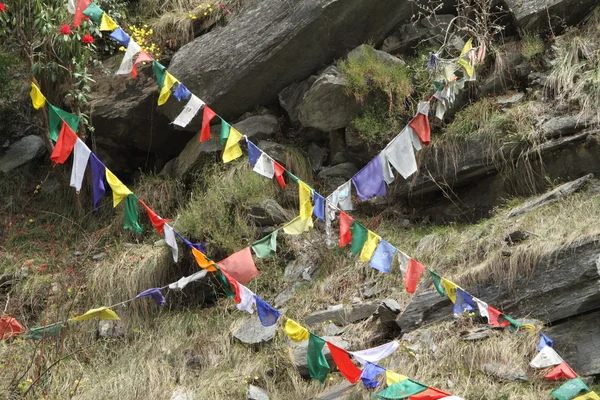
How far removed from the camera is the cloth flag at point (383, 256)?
23.3 feet

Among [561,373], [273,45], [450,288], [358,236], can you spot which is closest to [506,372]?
[561,373]

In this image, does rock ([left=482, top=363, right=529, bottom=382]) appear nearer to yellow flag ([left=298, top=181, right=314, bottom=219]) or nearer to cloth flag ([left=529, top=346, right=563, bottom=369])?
cloth flag ([left=529, top=346, right=563, bottom=369])

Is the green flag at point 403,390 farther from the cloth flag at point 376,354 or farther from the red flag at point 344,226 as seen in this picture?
the red flag at point 344,226

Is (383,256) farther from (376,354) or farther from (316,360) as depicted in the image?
(316,360)

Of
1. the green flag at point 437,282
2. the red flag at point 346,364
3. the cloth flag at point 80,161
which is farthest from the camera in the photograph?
the cloth flag at point 80,161

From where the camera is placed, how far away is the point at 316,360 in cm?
673

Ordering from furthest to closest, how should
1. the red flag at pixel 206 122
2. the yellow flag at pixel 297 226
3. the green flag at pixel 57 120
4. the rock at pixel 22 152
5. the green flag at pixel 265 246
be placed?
the rock at pixel 22 152, the red flag at pixel 206 122, the green flag at pixel 57 120, the yellow flag at pixel 297 226, the green flag at pixel 265 246

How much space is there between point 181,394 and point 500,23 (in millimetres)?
5826

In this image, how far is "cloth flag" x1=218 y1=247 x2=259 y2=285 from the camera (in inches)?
279

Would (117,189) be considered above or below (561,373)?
above

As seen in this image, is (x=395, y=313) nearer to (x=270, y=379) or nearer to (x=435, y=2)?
(x=270, y=379)

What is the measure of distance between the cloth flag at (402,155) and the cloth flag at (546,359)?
2.08 m

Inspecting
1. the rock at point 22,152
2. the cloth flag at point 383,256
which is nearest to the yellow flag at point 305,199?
the cloth flag at point 383,256

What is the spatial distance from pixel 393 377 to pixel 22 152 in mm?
7408
